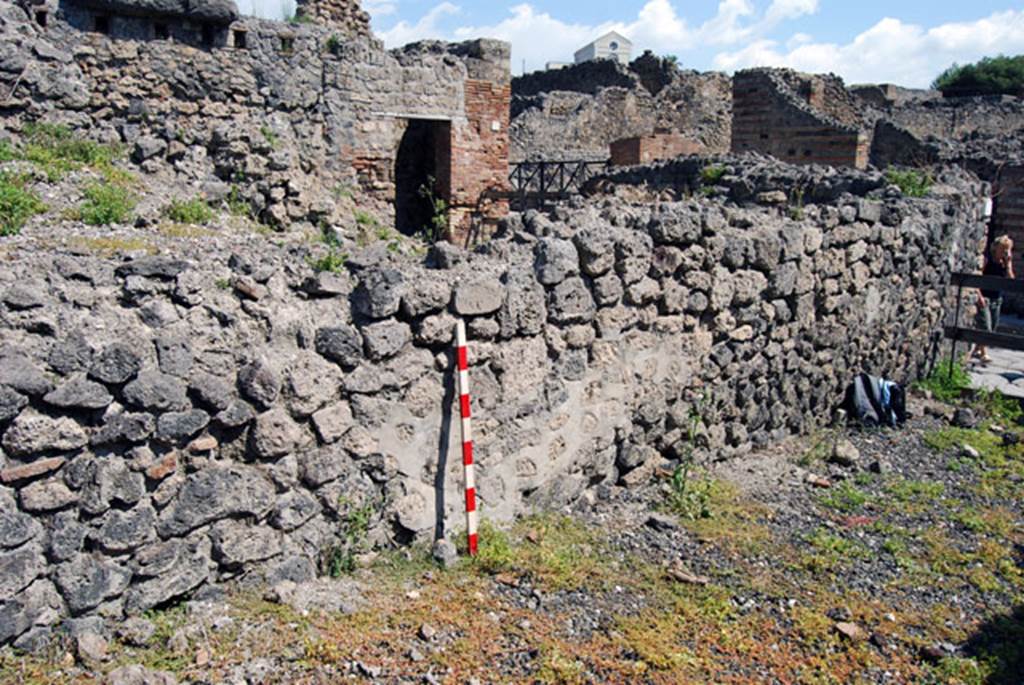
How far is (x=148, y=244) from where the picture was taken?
631 centimetres

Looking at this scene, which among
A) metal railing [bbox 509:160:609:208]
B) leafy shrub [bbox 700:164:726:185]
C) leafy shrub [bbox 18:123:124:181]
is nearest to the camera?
leafy shrub [bbox 18:123:124:181]

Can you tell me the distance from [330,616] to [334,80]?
9193 millimetres

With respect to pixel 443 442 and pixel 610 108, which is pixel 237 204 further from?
pixel 610 108

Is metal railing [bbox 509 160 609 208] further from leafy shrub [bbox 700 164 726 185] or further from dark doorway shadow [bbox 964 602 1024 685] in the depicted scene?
dark doorway shadow [bbox 964 602 1024 685]

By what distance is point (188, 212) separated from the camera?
786 cm

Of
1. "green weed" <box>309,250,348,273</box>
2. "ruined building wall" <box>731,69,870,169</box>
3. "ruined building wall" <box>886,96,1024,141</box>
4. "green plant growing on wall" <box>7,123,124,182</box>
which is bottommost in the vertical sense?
"green weed" <box>309,250,348,273</box>

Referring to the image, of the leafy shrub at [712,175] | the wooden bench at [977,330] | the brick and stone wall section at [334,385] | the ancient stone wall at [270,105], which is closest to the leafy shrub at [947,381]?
the wooden bench at [977,330]

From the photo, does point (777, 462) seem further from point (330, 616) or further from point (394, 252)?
point (330, 616)

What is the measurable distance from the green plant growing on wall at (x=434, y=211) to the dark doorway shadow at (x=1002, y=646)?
7.81 metres

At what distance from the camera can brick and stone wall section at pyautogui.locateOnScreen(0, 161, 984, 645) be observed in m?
3.39

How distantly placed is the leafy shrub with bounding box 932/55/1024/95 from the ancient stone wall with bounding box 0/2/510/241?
128 ft

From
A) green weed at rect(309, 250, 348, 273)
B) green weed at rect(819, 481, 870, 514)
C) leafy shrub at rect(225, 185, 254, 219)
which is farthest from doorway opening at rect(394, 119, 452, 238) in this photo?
green weed at rect(309, 250, 348, 273)

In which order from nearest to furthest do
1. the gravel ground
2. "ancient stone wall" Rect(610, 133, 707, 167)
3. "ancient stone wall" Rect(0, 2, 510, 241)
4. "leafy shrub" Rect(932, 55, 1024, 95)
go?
the gravel ground → "ancient stone wall" Rect(0, 2, 510, 241) → "ancient stone wall" Rect(610, 133, 707, 167) → "leafy shrub" Rect(932, 55, 1024, 95)

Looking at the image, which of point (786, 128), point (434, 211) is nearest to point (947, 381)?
point (434, 211)
